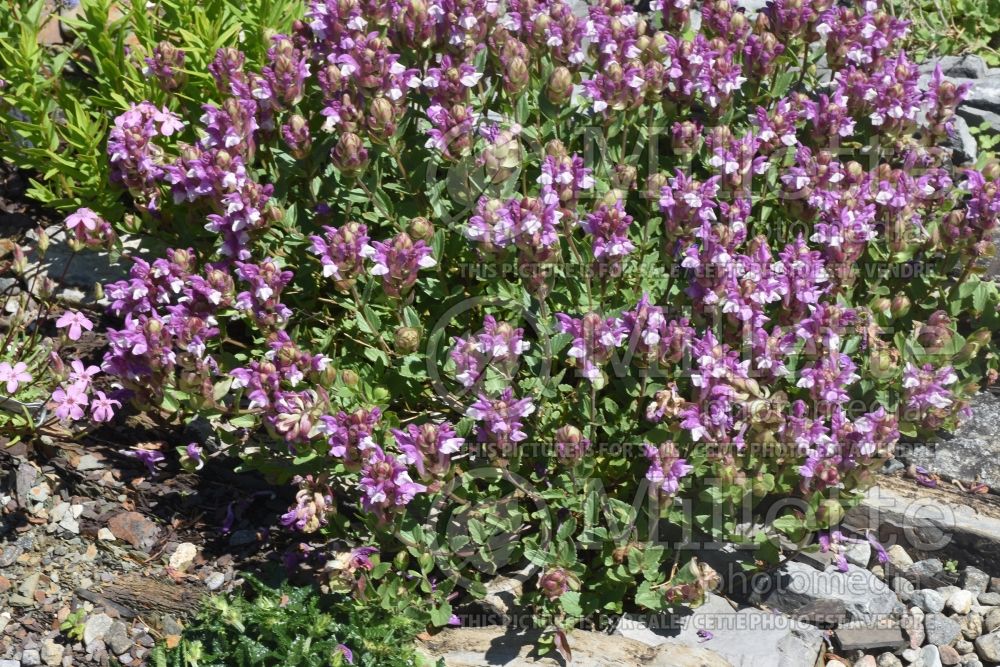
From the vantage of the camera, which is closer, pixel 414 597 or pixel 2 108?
pixel 414 597

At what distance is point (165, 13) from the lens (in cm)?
509

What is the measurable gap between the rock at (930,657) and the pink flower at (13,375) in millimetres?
3791

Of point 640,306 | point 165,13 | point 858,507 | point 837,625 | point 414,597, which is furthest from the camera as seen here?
point 165,13

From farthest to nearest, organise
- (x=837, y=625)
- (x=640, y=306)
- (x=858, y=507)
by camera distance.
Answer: (x=858, y=507), (x=837, y=625), (x=640, y=306)

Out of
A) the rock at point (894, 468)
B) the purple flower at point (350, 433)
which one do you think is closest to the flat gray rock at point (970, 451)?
the rock at point (894, 468)

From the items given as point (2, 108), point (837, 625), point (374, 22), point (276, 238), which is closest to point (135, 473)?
point (276, 238)

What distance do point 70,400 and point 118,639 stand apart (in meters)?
0.95

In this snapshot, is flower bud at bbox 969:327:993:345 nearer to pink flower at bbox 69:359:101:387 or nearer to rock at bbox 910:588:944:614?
rock at bbox 910:588:944:614

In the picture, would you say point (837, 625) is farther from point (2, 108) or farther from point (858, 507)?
point (2, 108)

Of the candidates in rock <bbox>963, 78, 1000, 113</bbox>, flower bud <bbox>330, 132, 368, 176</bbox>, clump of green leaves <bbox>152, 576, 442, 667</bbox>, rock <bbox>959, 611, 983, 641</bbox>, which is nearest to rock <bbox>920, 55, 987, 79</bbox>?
rock <bbox>963, 78, 1000, 113</bbox>

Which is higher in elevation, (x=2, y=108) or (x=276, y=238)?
(x=2, y=108)

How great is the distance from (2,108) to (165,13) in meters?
0.97

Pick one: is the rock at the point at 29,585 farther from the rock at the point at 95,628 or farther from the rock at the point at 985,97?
the rock at the point at 985,97

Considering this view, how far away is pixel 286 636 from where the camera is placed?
11.1 ft
